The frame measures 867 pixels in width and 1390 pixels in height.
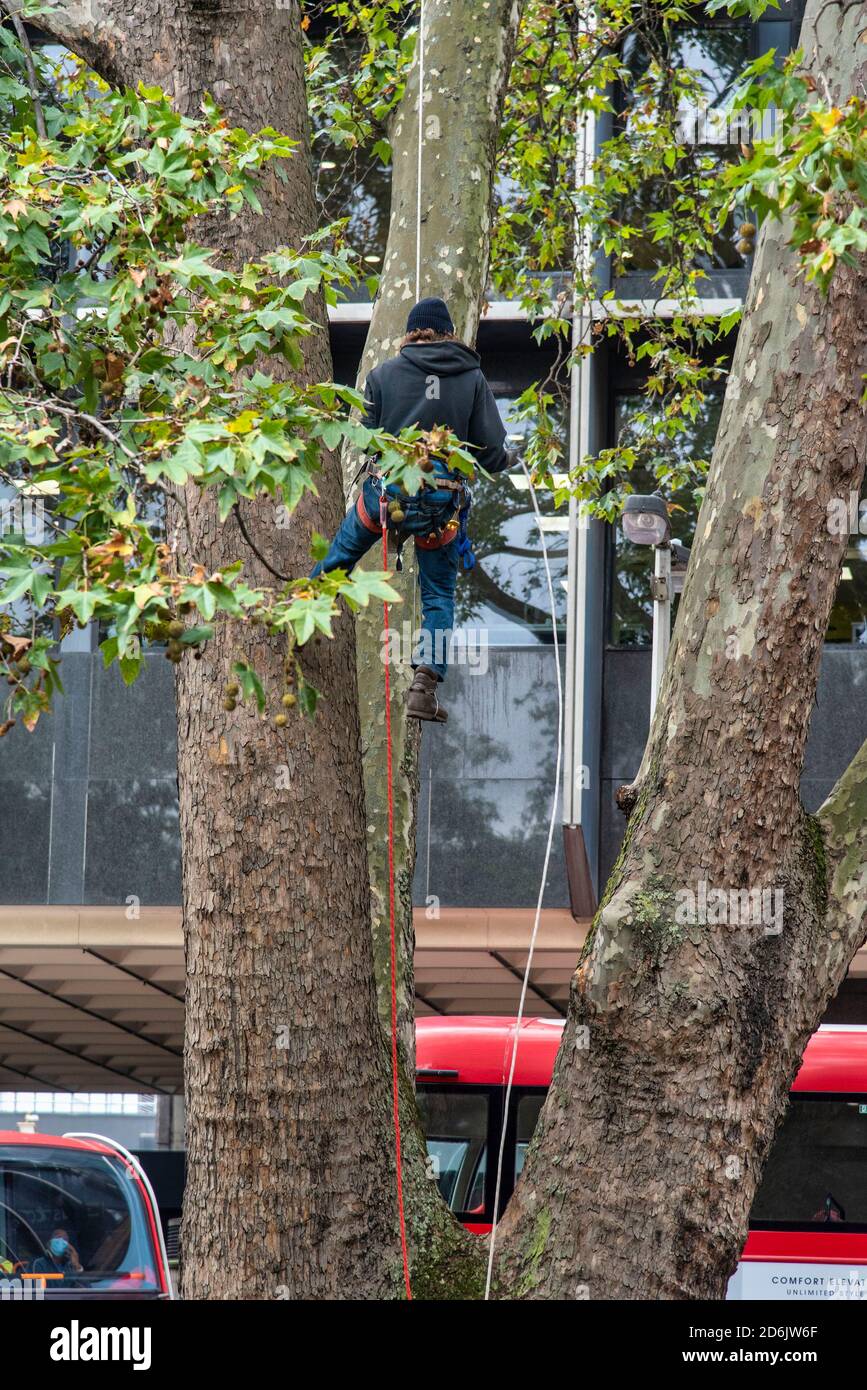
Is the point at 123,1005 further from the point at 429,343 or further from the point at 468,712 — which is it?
the point at 429,343

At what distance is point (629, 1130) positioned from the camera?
140 inches

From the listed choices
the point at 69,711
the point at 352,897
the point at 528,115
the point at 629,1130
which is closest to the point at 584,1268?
the point at 629,1130

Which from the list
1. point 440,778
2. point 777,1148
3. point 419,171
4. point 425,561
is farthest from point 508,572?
point 425,561

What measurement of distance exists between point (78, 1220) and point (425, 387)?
636 cm

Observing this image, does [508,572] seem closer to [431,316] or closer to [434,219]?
[434,219]

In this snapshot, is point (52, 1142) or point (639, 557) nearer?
point (52, 1142)

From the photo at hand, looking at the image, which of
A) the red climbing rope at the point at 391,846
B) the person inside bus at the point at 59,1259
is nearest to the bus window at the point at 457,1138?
the person inside bus at the point at 59,1259

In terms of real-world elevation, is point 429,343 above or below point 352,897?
above

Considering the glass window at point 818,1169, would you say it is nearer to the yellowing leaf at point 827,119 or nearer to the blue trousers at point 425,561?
the blue trousers at point 425,561

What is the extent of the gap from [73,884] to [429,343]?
30.2ft

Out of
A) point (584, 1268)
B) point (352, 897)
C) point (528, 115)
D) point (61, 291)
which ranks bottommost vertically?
point (584, 1268)

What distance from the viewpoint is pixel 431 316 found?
197 inches

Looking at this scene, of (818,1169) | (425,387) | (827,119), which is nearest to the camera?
(827,119)

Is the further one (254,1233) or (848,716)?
(848,716)
